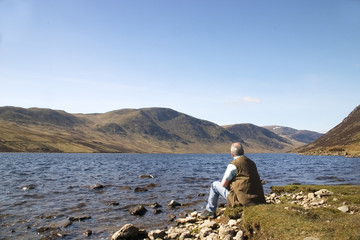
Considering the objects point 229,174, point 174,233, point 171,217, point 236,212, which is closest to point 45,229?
point 171,217

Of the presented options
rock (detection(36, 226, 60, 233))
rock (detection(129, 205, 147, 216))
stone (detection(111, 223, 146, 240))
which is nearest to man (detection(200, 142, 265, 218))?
stone (detection(111, 223, 146, 240))

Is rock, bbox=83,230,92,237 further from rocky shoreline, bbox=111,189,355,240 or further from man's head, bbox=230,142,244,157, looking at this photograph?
man's head, bbox=230,142,244,157

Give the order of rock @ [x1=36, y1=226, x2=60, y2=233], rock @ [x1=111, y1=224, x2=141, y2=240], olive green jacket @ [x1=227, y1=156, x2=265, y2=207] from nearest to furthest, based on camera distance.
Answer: olive green jacket @ [x1=227, y1=156, x2=265, y2=207]
rock @ [x1=111, y1=224, x2=141, y2=240]
rock @ [x1=36, y1=226, x2=60, y2=233]

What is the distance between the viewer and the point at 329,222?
956 centimetres

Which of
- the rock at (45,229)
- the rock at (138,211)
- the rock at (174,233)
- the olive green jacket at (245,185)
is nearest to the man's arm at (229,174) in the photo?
the olive green jacket at (245,185)

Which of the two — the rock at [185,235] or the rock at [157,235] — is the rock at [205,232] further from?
the rock at [157,235]

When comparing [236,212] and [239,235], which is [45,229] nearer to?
[236,212]

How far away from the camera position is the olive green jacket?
1106 cm

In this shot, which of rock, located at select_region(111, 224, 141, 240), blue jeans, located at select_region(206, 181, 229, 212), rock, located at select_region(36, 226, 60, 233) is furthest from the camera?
rock, located at select_region(36, 226, 60, 233)

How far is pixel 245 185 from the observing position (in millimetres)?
11133

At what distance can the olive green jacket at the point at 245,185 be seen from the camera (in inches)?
436

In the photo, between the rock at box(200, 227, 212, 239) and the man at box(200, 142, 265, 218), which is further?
the rock at box(200, 227, 212, 239)

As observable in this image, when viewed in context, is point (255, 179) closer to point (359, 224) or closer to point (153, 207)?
point (359, 224)

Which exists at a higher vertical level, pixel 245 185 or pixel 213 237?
pixel 245 185
